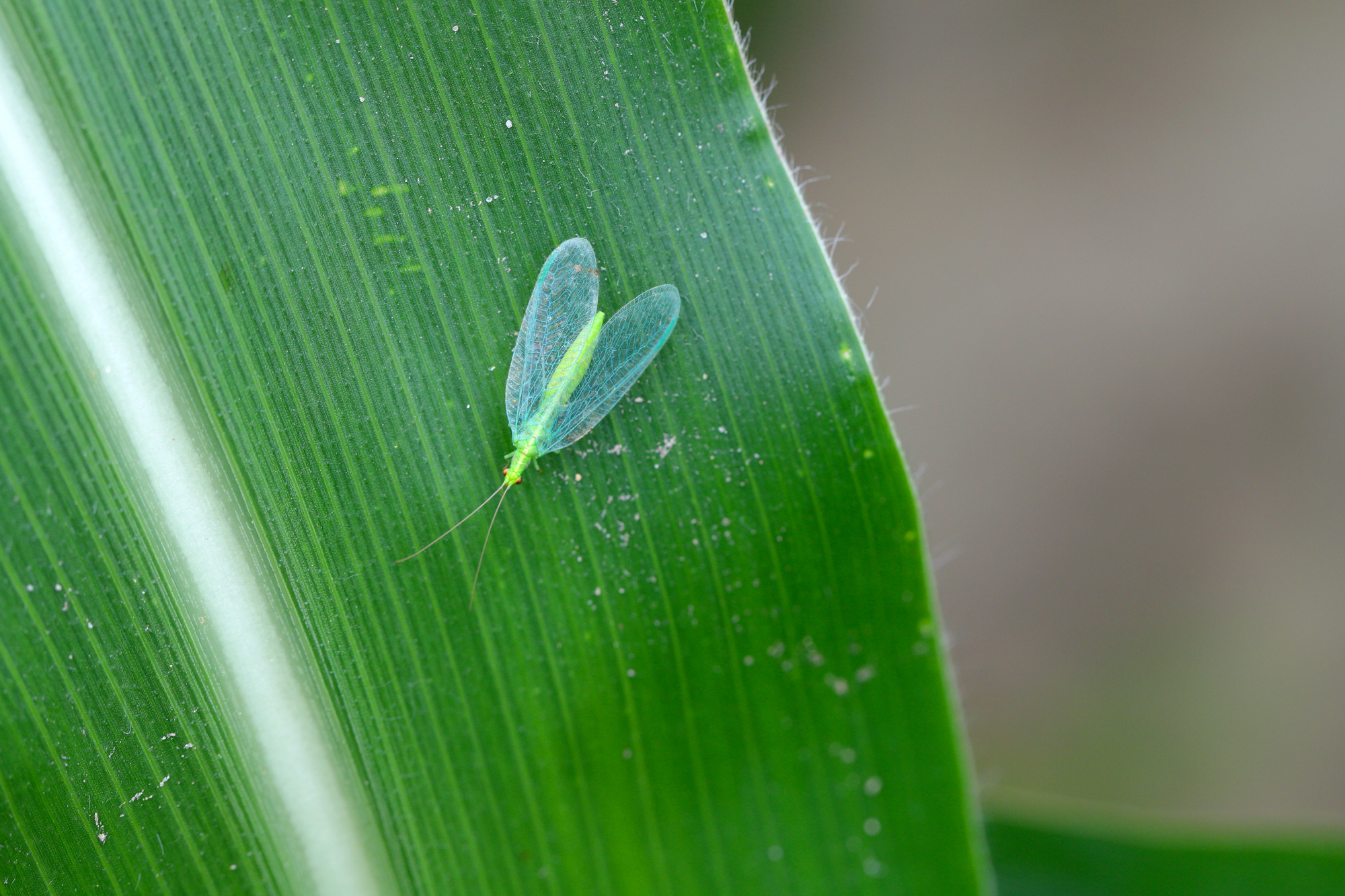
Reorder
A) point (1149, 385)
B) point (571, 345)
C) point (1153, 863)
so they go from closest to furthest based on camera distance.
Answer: point (571, 345)
point (1153, 863)
point (1149, 385)

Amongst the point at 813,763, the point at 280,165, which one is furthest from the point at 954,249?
the point at 280,165

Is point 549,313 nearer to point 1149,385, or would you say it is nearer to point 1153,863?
point 1153,863

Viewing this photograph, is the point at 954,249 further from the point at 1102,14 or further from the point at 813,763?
the point at 813,763

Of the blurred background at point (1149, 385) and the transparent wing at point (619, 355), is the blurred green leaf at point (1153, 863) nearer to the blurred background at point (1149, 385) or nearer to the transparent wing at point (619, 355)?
the transparent wing at point (619, 355)

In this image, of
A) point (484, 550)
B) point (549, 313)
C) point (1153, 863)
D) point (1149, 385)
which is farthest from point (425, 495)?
point (1149, 385)

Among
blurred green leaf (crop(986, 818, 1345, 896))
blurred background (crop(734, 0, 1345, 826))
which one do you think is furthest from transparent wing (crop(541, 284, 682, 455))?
blurred background (crop(734, 0, 1345, 826))

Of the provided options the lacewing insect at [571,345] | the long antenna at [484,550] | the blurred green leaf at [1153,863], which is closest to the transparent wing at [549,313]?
the lacewing insect at [571,345]
